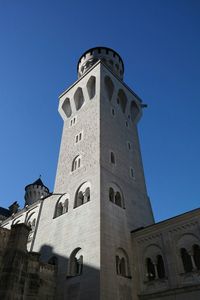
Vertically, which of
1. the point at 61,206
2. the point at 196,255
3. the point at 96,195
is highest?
the point at 61,206

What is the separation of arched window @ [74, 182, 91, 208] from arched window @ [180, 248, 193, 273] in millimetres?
7924

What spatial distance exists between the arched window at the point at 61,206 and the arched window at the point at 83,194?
1484mm

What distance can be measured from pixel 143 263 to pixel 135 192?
23.2 ft

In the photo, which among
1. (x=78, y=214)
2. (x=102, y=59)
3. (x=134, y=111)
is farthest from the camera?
(x=102, y=59)

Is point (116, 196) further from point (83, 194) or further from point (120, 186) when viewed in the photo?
point (83, 194)

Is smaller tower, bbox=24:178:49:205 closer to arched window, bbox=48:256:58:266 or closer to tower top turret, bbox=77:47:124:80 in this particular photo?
tower top turret, bbox=77:47:124:80

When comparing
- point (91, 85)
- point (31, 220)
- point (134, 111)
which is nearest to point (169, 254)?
point (31, 220)

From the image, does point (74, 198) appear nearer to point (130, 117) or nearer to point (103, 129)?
point (103, 129)

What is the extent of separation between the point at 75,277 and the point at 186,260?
736 cm

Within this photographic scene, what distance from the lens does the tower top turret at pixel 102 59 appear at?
116ft

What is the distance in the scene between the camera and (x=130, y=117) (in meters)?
31.9

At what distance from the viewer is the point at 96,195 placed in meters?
19.5

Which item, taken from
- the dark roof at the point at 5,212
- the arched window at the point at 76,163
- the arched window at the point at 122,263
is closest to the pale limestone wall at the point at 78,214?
the arched window at the point at 76,163

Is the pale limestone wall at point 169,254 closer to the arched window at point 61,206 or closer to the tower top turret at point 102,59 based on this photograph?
the arched window at point 61,206
